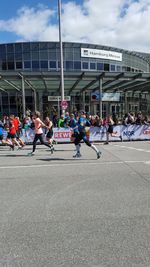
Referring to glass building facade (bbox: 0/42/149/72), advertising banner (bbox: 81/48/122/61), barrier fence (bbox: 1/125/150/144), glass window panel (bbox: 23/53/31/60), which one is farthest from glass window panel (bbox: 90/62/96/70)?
barrier fence (bbox: 1/125/150/144)

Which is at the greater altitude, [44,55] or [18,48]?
[18,48]

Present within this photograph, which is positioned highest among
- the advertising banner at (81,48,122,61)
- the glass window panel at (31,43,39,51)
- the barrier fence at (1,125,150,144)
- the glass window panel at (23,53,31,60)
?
the glass window panel at (31,43,39,51)

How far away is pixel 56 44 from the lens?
1364 inches

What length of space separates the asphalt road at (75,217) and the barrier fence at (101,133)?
7202 millimetres

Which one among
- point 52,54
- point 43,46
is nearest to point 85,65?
point 52,54

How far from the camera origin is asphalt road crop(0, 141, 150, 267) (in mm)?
3131

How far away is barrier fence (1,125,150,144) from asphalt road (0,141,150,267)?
23.6ft

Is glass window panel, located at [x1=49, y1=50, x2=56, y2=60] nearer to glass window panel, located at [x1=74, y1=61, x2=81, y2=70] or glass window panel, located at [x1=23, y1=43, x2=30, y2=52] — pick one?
glass window panel, located at [x1=23, y1=43, x2=30, y2=52]

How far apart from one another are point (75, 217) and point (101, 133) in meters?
11.4

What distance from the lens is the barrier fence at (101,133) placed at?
1506cm

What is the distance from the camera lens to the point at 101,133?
611 inches

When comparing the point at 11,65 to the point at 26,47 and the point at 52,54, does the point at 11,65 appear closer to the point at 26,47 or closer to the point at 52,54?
the point at 26,47

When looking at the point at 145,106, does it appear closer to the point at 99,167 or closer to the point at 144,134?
the point at 144,134

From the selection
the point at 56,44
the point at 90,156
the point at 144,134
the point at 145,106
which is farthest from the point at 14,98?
the point at 90,156
